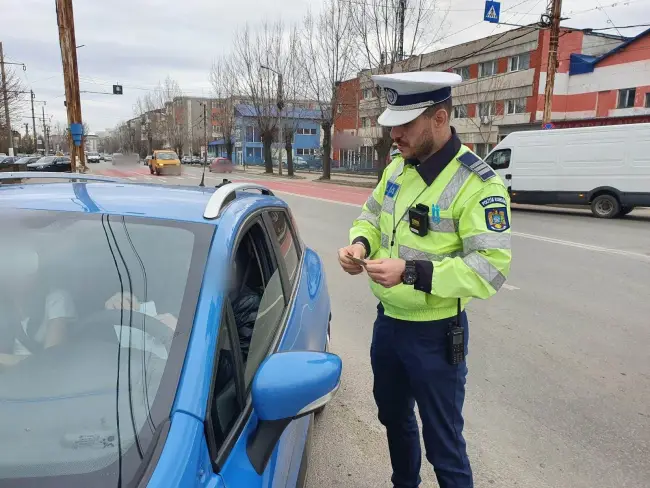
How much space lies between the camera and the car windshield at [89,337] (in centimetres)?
115

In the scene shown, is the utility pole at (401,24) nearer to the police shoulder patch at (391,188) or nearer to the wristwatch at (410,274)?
the police shoulder patch at (391,188)

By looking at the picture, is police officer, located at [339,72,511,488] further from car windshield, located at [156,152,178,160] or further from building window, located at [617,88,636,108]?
car windshield, located at [156,152,178,160]

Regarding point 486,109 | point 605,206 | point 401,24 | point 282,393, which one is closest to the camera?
point 282,393

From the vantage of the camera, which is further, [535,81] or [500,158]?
[535,81]

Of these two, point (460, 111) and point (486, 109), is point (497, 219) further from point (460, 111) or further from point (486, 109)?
point (460, 111)

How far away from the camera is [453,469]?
1976 mm

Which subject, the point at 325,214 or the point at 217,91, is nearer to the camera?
the point at 325,214

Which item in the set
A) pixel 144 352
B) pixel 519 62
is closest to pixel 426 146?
pixel 144 352

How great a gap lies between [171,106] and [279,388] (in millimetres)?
87126

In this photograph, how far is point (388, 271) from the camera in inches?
70.1

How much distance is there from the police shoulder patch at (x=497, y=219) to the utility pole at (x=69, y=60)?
1489cm

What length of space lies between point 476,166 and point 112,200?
1.43m

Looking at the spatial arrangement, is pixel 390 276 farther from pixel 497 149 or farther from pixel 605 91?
pixel 605 91

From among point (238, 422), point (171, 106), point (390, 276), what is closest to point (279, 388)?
point (238, 422)
